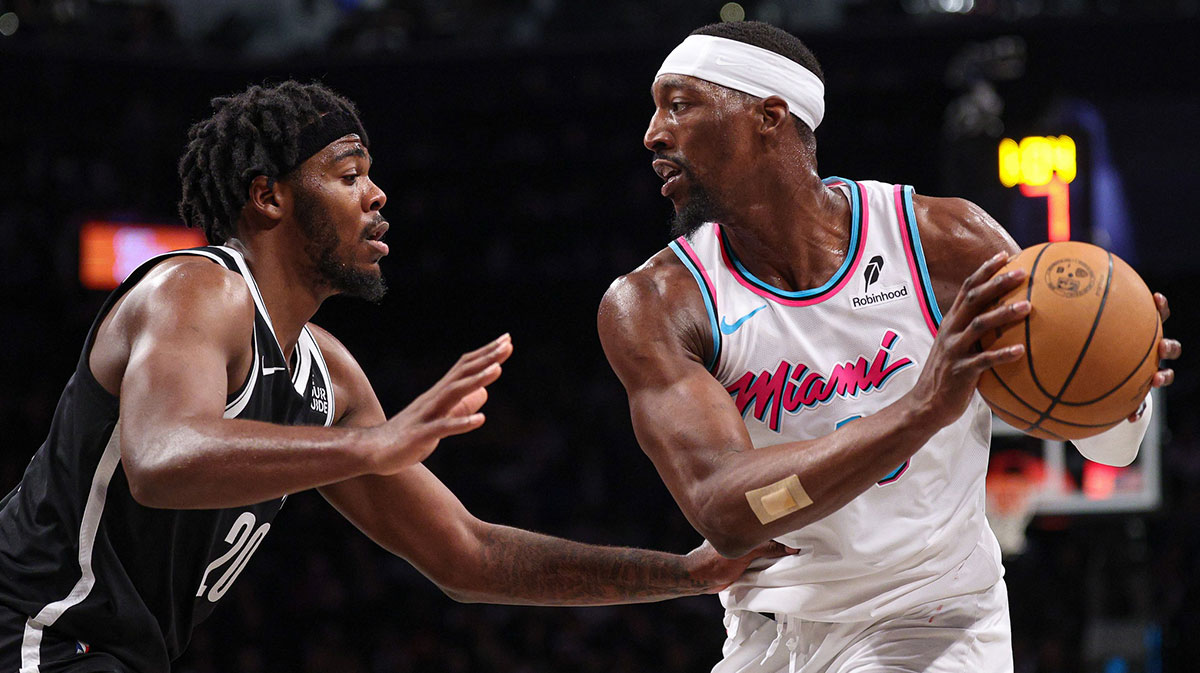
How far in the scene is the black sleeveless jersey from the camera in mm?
3031

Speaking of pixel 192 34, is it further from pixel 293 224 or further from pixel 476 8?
pixel 293 224

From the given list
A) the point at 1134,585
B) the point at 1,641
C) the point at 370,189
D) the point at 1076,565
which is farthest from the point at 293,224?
the point at 1076,565

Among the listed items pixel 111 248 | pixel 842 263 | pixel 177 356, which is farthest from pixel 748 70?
pixel 111 248

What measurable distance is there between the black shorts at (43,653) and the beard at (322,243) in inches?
41.3

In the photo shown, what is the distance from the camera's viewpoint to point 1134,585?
8.80 meters

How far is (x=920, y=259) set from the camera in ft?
11.2

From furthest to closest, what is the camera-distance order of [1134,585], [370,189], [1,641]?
1. [1134,585]
2. [370,189]
3. [1,641]

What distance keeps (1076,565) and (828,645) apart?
30.2 feet

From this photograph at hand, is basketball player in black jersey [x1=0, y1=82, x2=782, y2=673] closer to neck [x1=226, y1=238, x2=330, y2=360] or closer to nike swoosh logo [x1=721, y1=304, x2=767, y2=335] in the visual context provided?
neck [x1=226, y1=238, x2=330, y2=360]

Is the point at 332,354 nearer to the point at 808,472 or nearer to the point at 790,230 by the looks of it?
the point at 790,230

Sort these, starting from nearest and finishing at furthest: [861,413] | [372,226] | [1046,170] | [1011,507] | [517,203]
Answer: [861,413] < [372,226] < [1046,170] < [1011,507] < [517,203]

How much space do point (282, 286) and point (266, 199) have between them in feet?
0.74

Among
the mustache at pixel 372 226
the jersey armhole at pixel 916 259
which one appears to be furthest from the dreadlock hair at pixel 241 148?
the jersey armhole at pixel 916 259

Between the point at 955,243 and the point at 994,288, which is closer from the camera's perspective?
the point at 994,288
